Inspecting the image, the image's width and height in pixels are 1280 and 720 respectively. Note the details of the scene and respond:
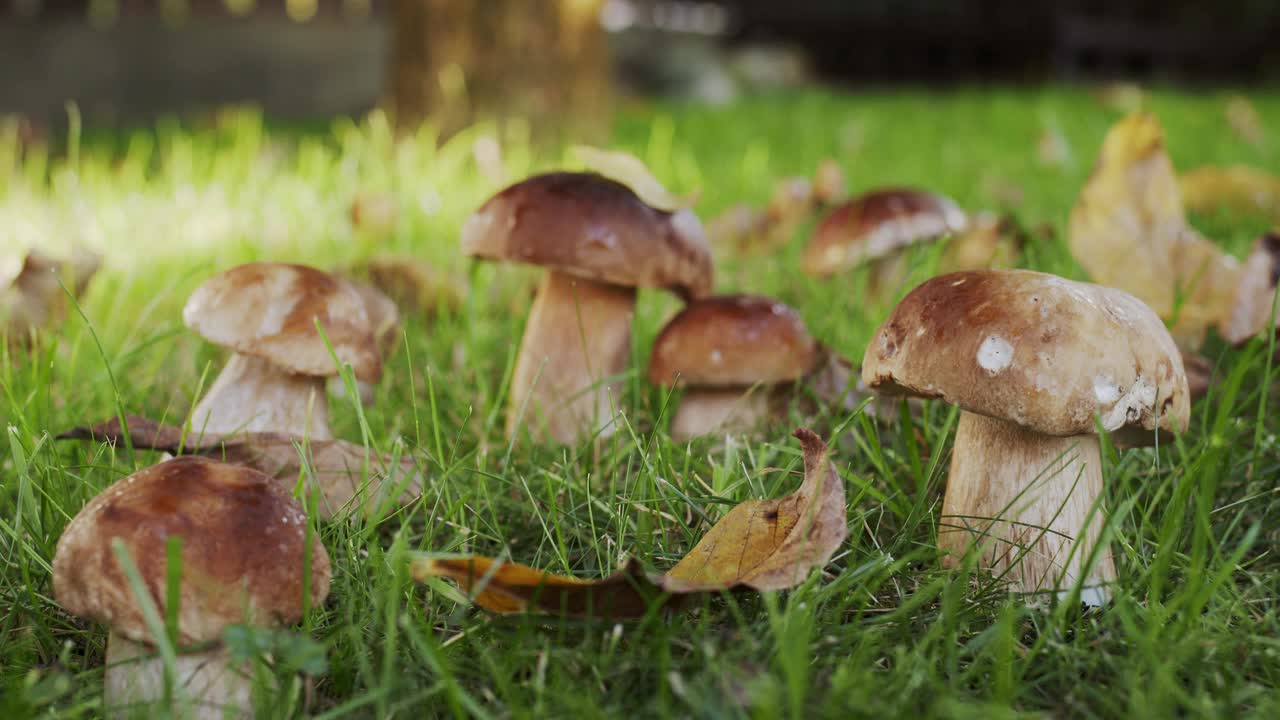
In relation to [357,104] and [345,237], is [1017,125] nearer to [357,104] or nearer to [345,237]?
[345,237]

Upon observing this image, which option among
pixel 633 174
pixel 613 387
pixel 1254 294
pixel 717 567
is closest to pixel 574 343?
pixel 613 387

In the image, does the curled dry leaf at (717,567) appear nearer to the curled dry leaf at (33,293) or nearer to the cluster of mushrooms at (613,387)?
the cluster of mushrooms at (613,387)

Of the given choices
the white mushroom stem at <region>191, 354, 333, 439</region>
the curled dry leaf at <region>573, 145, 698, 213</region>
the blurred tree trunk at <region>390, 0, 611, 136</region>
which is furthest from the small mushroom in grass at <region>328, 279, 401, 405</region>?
the blurred tree trunk at <region>390, 0, 611, 136</region>

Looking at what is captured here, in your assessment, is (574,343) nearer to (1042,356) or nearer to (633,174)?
(633,174)

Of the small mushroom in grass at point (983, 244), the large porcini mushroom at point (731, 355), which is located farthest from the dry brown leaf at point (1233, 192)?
the large porcini mushroom at point (731, 355)

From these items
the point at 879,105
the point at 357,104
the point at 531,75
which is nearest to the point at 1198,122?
the point at 879,105

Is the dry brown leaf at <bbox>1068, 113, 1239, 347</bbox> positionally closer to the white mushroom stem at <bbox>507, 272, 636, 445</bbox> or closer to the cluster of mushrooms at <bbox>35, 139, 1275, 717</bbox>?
the cluster of mushrooms at <bbox>35, 139, 1275, 717</bbox>
